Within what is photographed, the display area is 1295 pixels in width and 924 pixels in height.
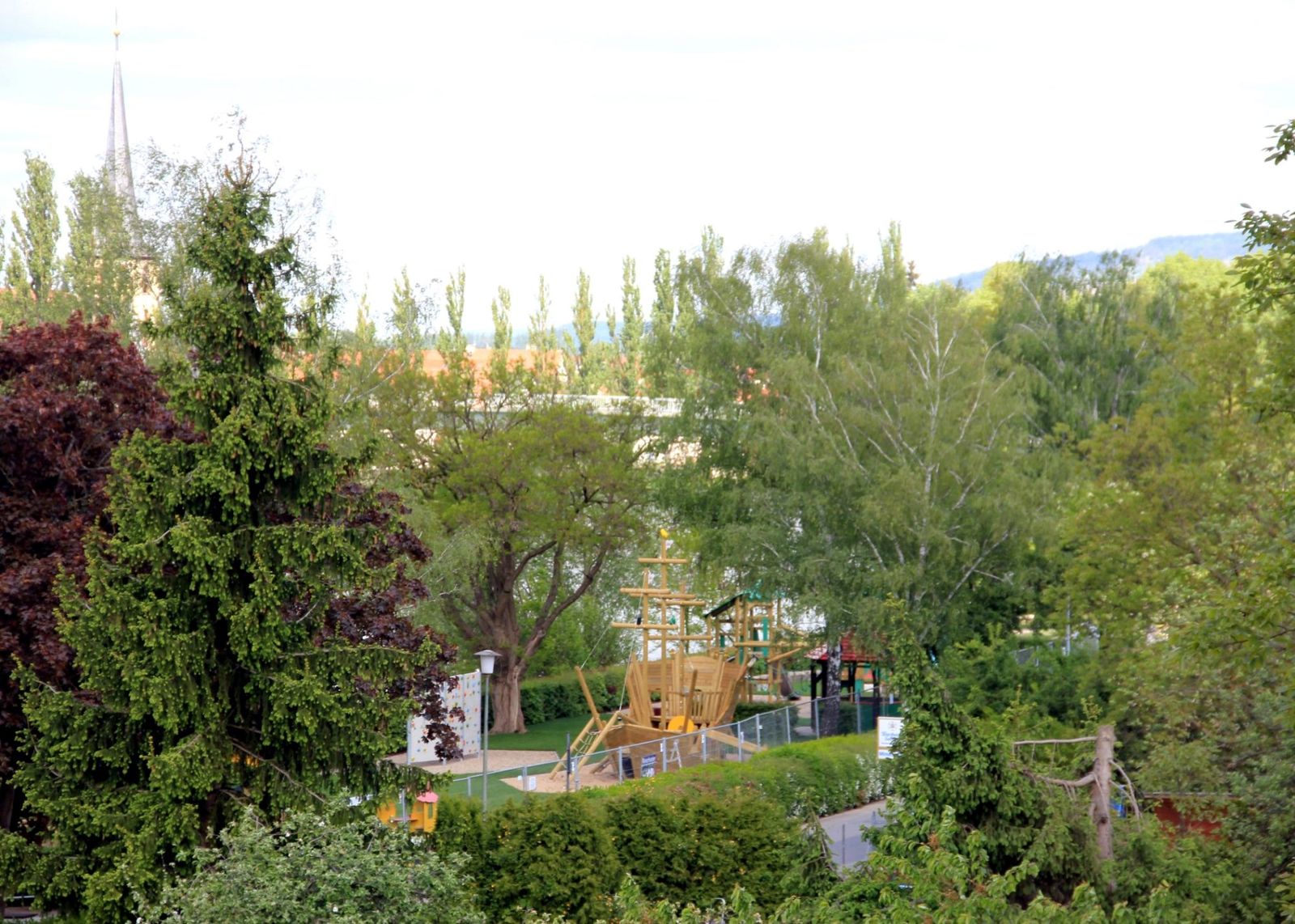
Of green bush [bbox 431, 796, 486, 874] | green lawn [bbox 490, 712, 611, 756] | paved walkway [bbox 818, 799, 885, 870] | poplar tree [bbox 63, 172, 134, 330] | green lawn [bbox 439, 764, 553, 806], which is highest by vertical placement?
poplar tree [bbox 63, 172, 134, 330]

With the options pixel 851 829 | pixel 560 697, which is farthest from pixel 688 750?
pixel 560 697

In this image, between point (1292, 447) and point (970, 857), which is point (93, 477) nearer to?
point (970, 857)

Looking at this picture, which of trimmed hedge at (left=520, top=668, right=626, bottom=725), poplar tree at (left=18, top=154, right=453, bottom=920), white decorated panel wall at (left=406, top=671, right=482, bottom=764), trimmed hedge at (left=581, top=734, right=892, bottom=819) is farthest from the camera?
trimmed hedge at (left=520, top=668, right=626, bottom=725)

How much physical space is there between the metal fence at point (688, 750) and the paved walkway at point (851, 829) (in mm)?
2200

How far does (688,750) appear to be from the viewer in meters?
29.4

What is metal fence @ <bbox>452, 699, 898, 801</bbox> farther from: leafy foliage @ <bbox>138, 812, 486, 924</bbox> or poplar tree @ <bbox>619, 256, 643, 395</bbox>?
poplar tree @ <bbox>619, 256, 643, 395</bbox>

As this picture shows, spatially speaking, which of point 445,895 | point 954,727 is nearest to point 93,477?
point 445,895

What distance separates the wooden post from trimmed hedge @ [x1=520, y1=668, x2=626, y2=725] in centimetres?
2721

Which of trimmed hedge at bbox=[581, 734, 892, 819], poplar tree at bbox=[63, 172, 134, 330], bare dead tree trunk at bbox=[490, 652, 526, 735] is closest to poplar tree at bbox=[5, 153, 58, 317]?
poplar tree at bbox=[63, 172, 134, 330]

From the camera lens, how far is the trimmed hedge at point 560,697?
134ft

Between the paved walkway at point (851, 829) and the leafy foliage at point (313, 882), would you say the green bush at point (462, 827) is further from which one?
the paved walkway at point (851, 829)

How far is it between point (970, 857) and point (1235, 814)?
6.83 meters

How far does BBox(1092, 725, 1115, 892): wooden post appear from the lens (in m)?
13.7

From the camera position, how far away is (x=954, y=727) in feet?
43.5
